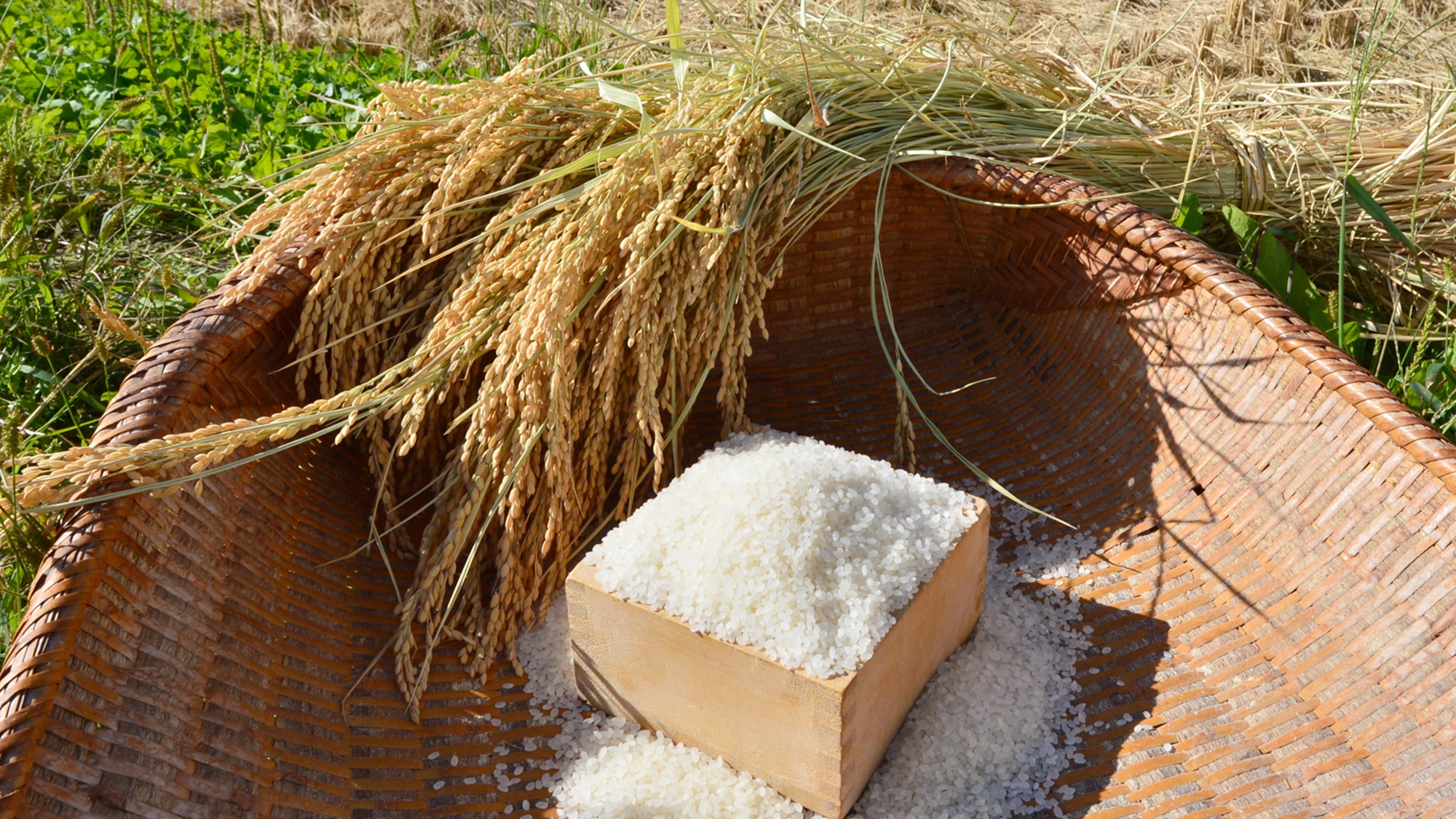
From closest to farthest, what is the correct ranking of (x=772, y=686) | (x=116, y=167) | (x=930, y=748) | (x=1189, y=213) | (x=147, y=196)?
(x=772, y=686), (x=930, y=748), (x=1189, y=213), (x=116, y=167), (x=147, y=196)

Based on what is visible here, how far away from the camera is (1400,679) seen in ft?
4.42

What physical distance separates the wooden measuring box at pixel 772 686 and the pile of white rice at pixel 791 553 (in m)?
0.02

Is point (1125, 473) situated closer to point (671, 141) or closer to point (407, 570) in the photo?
point (671, 141)

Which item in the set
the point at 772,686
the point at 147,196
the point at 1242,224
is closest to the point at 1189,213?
the point at 1242,224

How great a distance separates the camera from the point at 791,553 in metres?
1.31

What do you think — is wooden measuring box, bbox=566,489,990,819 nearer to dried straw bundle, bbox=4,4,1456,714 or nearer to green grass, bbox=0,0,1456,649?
dried straw bundle, bbox=4,4,1456,714

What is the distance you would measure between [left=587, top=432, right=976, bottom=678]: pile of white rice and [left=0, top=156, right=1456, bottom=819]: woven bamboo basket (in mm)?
360

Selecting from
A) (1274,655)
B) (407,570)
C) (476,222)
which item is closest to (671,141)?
(476,222)

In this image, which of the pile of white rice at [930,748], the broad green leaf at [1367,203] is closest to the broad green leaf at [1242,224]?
the broad green leaf at [1367,203]

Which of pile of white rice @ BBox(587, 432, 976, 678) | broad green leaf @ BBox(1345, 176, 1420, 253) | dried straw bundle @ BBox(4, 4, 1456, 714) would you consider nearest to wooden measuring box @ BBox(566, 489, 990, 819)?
pile of white rice @ BBox(587, 432, 976, 678)

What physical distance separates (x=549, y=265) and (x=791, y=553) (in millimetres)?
522

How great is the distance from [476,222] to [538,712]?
0.77m

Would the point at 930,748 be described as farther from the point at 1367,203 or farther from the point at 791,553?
the point at 1367,203

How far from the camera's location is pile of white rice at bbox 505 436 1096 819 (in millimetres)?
1393
